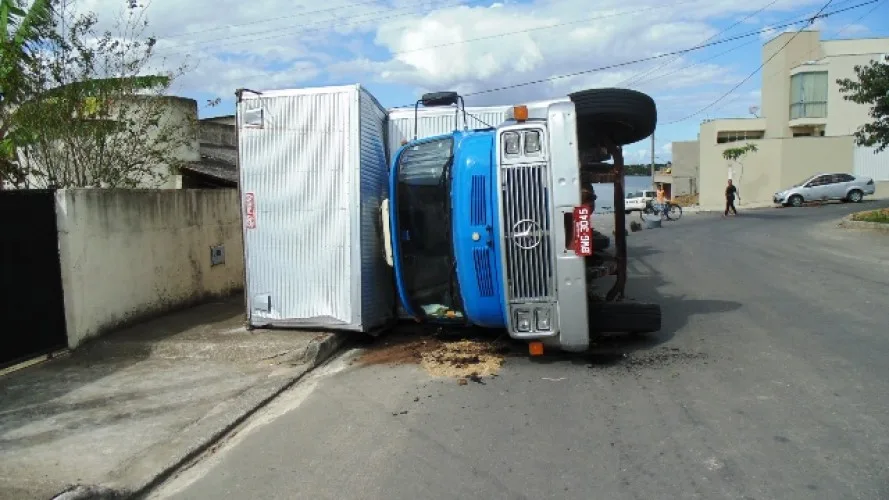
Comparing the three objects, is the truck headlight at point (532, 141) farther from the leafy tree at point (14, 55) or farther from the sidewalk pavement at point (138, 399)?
the leafy tree at point (14, 55)

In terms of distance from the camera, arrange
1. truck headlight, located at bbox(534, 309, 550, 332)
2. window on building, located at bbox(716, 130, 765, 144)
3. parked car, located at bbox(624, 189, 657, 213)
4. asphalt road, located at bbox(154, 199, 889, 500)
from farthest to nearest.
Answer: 1. window on building, located at bbox(716, 130, 765, 144)
2. parked car, located at bbox(624, 189, 657, 213)
3. truck headlight, located at bbox(534, 309, 550, 332)
4. asphalt road, located at bbox(154, 199, 889, 500)

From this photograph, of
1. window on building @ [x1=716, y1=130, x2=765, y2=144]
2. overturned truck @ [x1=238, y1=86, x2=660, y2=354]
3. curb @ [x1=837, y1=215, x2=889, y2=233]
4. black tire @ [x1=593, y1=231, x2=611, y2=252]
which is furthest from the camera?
window on building @ [x1=716, y1=130, x2=765, y2=144]

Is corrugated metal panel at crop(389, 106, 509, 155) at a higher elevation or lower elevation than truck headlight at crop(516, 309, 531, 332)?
higher

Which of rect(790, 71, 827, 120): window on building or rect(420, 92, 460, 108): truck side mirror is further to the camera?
rect(790, 71, 827, 120): window on building

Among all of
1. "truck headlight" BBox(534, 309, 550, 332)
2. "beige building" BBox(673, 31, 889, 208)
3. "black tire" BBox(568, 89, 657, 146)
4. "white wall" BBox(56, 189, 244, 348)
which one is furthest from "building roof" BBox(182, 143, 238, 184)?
"beige building" BBox(673, 31, 889, 208)

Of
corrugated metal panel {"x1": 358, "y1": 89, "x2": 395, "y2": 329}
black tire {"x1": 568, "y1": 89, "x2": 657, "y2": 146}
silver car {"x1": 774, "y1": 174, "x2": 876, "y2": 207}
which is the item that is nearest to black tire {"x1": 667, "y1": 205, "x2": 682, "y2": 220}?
silver car {"x1": 774, "y1": 174, "x2": 876, "y2": 207}

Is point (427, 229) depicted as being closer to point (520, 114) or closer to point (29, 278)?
point (520, 114)

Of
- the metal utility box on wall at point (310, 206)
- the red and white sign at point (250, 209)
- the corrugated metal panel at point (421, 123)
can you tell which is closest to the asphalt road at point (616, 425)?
the metal utility box on wall at point (310, 206)

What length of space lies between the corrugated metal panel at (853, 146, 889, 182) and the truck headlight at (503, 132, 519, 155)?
131ft

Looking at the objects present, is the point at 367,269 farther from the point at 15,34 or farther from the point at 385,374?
the point at 15,34

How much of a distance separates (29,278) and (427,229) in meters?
4.35

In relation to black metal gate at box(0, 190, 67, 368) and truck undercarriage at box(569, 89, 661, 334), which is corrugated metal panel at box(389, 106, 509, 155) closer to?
truck undercarriage at box(569, 89, 661, 334)

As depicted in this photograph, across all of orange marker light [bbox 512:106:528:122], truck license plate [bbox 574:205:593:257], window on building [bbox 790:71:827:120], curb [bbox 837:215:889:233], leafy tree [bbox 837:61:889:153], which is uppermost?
window on building [bbox 790:71:827:120]

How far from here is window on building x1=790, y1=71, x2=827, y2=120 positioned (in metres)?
42.4
